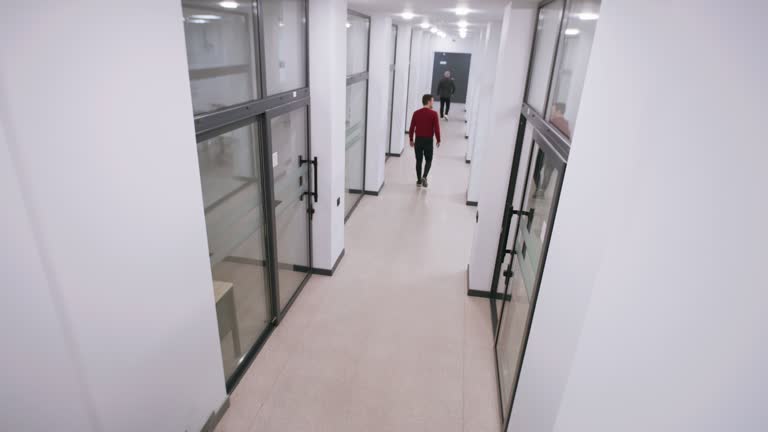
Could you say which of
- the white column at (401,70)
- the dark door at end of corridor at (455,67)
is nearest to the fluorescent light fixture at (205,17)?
the white column at (401,70)

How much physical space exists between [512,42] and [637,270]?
3321 millimetres

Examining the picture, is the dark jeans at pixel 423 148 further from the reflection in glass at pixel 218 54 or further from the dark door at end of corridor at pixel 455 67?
→ the dark door at end of corridor at pixel 455 67

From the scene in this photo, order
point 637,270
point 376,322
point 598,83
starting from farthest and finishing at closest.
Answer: point 376,322 → point 598,83 → point 637,270

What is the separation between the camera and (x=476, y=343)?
13.3ft

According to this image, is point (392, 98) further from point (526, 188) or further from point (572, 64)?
point (572, 64)

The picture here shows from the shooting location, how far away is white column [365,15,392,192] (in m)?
6.58

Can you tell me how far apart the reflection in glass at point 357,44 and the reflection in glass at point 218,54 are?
9.33 ft

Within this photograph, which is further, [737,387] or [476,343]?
[476,343]

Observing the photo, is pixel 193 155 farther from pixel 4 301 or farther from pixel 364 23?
pixel 364 23

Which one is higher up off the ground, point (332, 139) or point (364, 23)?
point (364, 23)

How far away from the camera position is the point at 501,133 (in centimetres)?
414

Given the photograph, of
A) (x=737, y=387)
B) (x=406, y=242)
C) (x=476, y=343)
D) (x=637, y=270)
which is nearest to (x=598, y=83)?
(x=637, y=270)

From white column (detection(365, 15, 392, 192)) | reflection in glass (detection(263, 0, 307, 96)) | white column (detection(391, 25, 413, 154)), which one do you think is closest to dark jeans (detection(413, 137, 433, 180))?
white column (detection(365, 15, 392, 192))

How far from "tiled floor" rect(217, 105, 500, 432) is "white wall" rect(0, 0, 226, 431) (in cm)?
106
